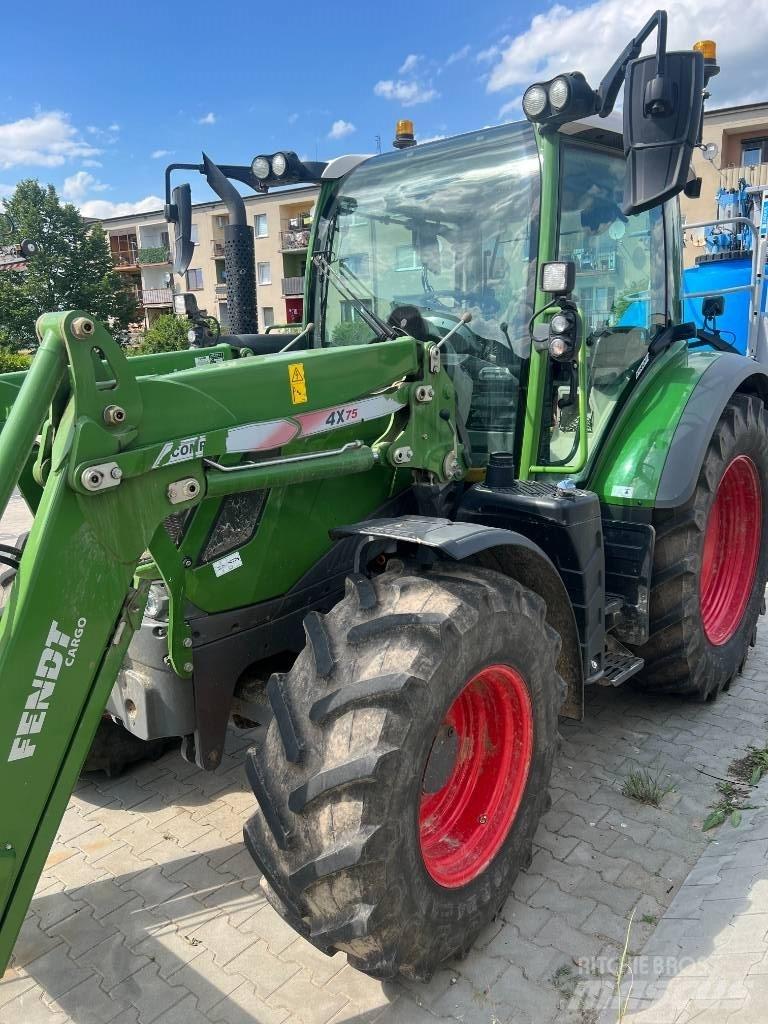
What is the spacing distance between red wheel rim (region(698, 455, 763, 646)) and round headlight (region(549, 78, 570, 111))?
2.13 meters

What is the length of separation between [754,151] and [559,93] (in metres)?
27.8

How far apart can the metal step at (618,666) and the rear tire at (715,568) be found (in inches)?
8.1

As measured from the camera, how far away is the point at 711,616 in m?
4.16

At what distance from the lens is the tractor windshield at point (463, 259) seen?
312cm

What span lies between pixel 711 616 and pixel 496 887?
2.22 m

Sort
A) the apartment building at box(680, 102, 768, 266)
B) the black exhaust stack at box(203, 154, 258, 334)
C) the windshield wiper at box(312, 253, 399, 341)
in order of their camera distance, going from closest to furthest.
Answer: the windshield wiper at box(312, 253, 399, 341)
the black exhaust stack at box(203, 154, 258, 334)
the apartment building at box(680, 102, 768, 266)

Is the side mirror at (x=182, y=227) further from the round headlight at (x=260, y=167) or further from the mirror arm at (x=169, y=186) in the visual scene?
the round headlight at (x=260, y=167)

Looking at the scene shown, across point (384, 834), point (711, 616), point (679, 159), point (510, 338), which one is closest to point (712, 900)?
point (384, 834)

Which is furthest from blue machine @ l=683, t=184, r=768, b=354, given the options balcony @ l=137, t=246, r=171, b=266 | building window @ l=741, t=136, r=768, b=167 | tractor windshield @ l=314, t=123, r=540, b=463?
balcony @ l=137, t=246, r=171, b=266

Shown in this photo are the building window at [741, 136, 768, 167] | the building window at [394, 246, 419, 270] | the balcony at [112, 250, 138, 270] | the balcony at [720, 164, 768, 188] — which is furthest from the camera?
the balcony at [112, 250, 138, 270]

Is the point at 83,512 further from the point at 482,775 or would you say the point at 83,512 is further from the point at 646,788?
the point at 646,788

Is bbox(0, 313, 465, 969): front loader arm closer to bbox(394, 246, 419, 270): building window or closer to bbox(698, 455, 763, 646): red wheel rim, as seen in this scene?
bbox(394, 246, 419, 270): building window

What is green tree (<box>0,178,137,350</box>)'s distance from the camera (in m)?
41.0

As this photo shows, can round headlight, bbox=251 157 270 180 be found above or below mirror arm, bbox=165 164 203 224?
above
